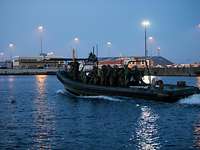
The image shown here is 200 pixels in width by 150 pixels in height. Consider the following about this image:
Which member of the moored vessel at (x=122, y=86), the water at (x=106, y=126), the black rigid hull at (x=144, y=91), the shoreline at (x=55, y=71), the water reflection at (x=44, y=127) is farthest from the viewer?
the shoreline at (x=55, y=71)

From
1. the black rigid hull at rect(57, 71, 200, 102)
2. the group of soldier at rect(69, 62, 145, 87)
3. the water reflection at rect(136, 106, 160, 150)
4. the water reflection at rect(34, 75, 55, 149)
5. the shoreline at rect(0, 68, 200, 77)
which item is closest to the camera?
the water reflection at rect(136, 106, 160, 150)

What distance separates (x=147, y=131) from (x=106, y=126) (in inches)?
103

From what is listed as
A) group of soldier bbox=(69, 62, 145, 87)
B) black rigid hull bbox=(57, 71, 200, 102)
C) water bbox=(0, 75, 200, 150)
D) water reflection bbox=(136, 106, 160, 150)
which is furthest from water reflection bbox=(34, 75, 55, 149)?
group of soldier bbox=(69, 62, 145, 87)

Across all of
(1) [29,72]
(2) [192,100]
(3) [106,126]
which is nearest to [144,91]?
(2) [192,100]

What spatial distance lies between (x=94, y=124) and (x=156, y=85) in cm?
1214

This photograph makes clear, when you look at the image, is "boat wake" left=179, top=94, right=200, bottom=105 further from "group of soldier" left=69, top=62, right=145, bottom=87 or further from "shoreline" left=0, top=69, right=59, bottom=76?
"shoreline" left=0, top=69, right=59, bottom=76

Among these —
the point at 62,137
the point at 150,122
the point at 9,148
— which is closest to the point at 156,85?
the point at 150,122

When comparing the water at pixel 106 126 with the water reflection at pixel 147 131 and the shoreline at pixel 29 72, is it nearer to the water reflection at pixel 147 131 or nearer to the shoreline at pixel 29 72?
the water reflection at pixel 147 131

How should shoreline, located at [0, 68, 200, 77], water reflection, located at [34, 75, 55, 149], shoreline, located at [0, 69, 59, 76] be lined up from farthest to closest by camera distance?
1. shoreline, located at [0, 69, 59, 76]
2. shoreline, located at [0, 68, 200, 77]
3. water reflection, located at [34, 75, 55, 149]

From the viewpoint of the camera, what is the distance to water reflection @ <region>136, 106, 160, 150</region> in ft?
67.7

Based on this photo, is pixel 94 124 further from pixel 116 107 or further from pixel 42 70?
pixel 42 70

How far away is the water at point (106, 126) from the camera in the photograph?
21062 mm

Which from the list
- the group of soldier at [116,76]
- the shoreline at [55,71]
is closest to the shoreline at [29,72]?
the shoreline at [55,71]

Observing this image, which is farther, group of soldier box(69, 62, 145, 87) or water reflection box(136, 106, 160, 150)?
group of soldier box(69, 62, 145, 87)
